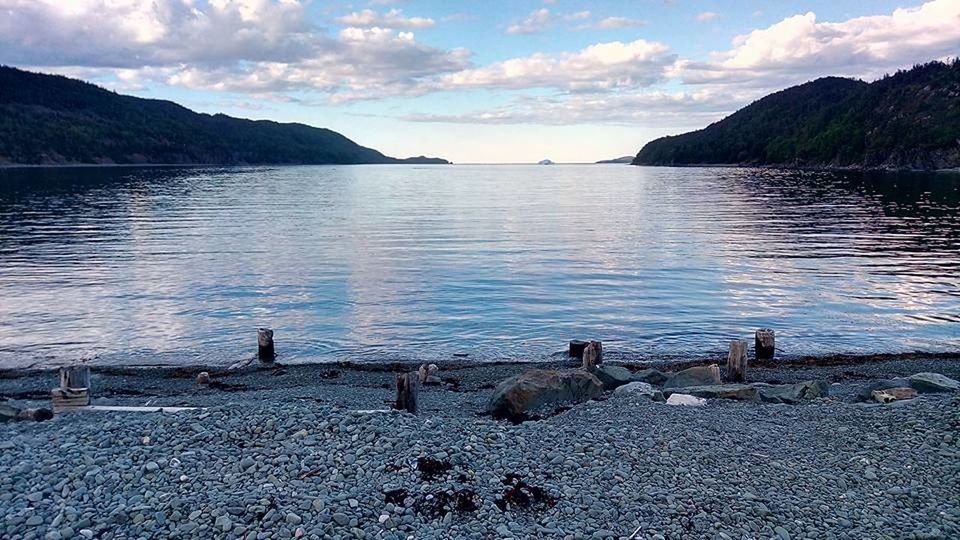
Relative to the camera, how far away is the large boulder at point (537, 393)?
13.8 metres

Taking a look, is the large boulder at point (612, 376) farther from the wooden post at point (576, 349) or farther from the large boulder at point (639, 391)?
the wooden post at point (576, 349)

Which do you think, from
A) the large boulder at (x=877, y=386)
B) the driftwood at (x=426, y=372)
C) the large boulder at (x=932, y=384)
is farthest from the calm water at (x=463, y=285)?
the large boulder at (x=932, y=384)

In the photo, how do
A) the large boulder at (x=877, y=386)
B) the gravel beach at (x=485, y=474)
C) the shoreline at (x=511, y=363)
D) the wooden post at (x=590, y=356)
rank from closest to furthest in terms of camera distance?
the gravel beach at (x=485, y=474) → the large boulder at (x=877, y=386) → the wooden post at (x=590, y=356) → the shoreline at (x=511, y=363)

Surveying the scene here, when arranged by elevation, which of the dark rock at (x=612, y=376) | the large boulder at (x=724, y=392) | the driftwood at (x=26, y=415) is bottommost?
the dark rock at (x=612, y=376)

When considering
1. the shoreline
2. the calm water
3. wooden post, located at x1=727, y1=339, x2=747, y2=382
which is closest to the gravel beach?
wooden post, located at x1=727, y1=339, x2=747, y2=382

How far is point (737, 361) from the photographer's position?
56.7ft

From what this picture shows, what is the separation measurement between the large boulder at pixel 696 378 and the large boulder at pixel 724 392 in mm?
→ 942

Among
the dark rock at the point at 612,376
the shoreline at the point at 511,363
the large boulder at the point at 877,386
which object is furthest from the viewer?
the shoreline at the point at 511,363

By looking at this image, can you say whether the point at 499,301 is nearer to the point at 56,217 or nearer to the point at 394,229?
the point at 394,229

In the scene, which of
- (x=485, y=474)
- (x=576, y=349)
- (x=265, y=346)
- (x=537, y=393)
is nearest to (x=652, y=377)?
(x=576, y=349)

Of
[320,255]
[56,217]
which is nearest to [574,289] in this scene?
[320,255]

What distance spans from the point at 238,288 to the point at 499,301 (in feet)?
37.2

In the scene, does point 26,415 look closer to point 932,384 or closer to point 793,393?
point 793,393

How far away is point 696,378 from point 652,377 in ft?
3.90
